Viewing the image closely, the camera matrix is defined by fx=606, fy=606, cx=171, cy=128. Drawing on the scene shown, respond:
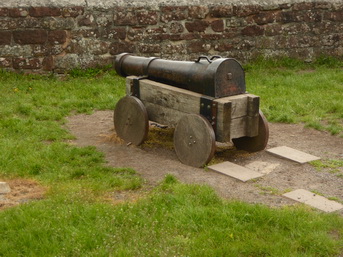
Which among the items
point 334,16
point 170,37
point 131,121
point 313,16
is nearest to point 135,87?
point 131,121

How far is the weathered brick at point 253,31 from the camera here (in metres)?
11.3

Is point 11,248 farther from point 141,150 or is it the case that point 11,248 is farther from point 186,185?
point 141,150

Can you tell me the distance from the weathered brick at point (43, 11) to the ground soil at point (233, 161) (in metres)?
2.43

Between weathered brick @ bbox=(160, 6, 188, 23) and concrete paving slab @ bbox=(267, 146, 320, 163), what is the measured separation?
4.39m

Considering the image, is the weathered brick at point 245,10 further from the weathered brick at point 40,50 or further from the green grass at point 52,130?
the weathered brick at point 40,50

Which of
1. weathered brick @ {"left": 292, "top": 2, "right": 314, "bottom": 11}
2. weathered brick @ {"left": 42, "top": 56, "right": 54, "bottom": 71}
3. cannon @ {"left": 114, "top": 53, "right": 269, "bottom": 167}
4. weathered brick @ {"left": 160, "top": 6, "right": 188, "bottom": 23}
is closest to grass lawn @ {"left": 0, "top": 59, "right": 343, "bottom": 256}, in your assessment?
cannon @ {"left": 114, "top": 53, "right": 269, "bottom": 167}

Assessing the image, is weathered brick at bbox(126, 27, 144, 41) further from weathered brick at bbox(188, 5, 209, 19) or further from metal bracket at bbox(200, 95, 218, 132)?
metal bracket at bbox(200, 95, 218, 132)

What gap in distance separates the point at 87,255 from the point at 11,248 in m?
0.63

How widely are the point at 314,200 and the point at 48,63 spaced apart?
6.03m

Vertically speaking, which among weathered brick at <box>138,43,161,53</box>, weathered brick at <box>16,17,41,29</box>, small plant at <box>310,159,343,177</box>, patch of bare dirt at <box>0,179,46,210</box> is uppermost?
weathered brick at <box>16,17,41,29</box>

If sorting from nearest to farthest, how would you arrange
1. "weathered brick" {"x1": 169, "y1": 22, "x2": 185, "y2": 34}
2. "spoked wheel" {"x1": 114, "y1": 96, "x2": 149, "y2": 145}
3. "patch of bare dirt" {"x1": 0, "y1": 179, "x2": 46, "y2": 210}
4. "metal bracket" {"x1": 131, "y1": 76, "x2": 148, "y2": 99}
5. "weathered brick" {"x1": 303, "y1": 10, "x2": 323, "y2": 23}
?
"patch of bare dirt" {"x1": 0, "y1": 179, "x2": 46, "y2": 210} < "spoked wheel" {"x1": 114, "y1": 96, "x2": 149, "y2": 145} < "metal bracket" {"x1": 131, "y1": 76, "x2": 148, "y2": 99} < "weathered brick" {"x1": 169, "y1": 22, "x2": 185, "y2": 34} < "weathered brick" {"x1": 303, "y1": 10, "x2": 323, "y2": 23}

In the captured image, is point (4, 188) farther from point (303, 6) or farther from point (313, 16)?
point (313, 16)

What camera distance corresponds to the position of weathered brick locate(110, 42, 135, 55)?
416 inches

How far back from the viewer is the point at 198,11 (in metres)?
10.9
